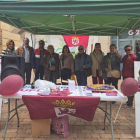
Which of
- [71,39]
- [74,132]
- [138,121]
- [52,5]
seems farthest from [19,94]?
[71,39]

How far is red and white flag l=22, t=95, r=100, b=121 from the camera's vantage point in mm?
2369

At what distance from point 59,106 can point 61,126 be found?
0.51 metres

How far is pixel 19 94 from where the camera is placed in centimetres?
248

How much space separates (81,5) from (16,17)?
2247mm

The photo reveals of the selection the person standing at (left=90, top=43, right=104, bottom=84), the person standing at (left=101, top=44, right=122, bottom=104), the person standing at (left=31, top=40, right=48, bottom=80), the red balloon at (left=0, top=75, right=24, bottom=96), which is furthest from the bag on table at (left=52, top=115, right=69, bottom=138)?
the person standing at (left=31, top=40, right=48, bottom=80)

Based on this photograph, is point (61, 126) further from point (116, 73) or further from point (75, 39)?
point (75, 39)

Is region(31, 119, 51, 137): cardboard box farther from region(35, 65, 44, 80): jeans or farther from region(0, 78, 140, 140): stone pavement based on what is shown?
region(35, 65, 44, 80): jeans

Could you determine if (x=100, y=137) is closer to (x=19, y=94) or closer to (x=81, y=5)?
(x=19, y=94)

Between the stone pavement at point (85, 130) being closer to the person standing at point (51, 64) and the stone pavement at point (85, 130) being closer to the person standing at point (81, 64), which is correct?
the person standing at point (81, 64)

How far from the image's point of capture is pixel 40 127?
2.82 metres

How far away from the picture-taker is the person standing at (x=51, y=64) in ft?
15.8

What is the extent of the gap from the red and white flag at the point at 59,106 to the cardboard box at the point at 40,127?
0.59ft

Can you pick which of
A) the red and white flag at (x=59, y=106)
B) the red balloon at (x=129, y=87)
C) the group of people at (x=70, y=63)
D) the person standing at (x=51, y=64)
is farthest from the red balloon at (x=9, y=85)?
the person standing at (x=51, y=64)

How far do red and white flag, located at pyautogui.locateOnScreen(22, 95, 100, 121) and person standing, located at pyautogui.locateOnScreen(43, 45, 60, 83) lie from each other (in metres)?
2.32
